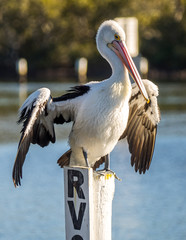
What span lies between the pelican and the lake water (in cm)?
154

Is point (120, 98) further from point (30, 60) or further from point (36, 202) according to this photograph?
point (30, 60)

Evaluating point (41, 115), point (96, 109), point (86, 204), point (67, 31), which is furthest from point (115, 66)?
point (67, 31)

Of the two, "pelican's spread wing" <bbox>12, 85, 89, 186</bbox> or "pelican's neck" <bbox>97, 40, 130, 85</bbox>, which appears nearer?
"pelican's spread wing" <bbox>12, 85, 89, 186</bbox>

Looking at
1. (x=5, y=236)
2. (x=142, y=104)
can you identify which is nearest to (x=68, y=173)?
(x=142, y=104)

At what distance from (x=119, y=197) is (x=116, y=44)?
9.84 feet

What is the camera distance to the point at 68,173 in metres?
4.13

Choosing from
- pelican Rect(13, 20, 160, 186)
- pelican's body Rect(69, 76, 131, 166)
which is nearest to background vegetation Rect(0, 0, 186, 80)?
pelican Rect(13, 20, 160, 186)

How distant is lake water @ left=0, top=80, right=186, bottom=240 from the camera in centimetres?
650

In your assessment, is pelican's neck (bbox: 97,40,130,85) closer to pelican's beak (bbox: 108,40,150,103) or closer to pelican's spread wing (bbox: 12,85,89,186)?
pelican's beak (bbox: 108,40,150,103)

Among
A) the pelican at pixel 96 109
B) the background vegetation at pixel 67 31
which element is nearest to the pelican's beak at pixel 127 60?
the pelican at pixel 96 109

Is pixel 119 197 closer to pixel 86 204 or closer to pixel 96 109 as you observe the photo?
pixel 96 109

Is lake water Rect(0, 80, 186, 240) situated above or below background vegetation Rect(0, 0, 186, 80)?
below

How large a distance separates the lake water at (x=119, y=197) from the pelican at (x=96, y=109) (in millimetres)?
1544

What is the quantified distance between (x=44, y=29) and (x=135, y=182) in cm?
3302
